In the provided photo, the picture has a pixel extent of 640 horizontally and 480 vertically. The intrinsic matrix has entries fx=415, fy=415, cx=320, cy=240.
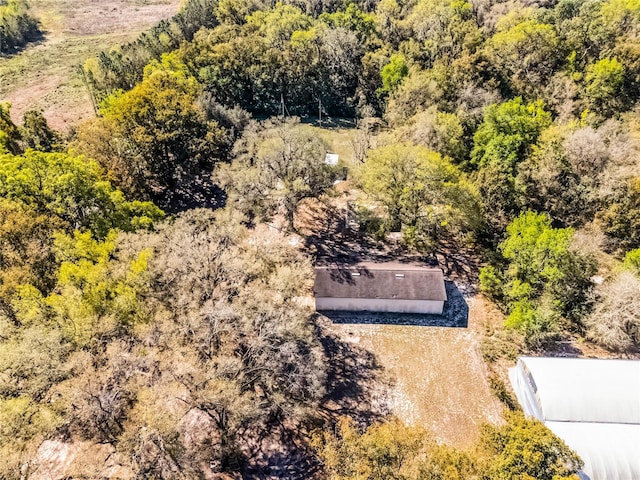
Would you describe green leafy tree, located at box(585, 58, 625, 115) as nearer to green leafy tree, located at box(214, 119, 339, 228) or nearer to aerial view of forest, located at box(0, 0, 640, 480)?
aerial view of forest, located at box(0, 0, 640, 480)

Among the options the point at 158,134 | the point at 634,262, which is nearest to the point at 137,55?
the point at 158,134

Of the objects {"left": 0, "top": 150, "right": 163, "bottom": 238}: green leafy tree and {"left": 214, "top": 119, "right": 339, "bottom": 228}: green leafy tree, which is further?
{"left": 214, "top": 119, "right": 339, "bottom": 228}: green leafy tree

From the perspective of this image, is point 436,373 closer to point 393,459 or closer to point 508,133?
point 393,459

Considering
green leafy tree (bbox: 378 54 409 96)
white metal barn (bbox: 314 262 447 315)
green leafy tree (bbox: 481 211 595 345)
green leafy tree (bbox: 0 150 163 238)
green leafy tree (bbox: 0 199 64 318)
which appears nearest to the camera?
green leafy tree (bbox: 0 199 64 318)

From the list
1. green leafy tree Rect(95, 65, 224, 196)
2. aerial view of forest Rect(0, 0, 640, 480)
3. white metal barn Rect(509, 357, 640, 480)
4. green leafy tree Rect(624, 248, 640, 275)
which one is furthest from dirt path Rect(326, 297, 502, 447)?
green leafy tree Rect(95, 65, 224, 196)

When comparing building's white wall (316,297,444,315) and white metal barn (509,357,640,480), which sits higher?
white metal barn (509,357,640,480)

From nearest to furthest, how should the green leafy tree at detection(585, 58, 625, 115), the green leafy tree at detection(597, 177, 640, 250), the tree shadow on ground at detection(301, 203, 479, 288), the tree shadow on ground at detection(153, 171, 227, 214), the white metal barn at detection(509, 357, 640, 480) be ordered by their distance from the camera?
the white metal barn at detection(509, 357, 640, 480), the green leafy tree at detection(597, 177, 640, 250), the tree shadow on ground at detection(301, 203, 479, 288), the green leafy tree at detection(585, 58, 625, 115), the tree shadow on ground at detection(153, 171, 227, 214)
